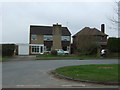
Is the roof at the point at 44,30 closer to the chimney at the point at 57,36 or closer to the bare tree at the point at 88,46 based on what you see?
the chimney at the point at 57,36

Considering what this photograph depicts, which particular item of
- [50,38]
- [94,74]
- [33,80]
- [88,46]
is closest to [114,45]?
[88,46]

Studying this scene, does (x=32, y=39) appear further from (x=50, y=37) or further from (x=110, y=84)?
(x=110, y=84)

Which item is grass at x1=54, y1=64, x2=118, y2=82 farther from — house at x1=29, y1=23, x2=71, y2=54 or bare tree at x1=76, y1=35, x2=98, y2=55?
house at x1=29, y1=23, x2=71, y2=54

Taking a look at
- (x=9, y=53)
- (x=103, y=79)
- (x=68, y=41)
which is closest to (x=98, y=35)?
(x=68, y=41)

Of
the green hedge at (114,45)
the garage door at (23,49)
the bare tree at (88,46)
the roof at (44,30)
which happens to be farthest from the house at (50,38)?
the green hedge at (114,45)

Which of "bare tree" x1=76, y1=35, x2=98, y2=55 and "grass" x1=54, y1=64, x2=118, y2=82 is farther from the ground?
"bare tree" x1=76, y1=35, x2=98, y2=55

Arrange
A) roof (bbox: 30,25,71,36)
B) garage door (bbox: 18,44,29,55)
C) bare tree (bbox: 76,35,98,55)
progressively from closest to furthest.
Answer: bare tree (bbox: 76,35,98,55)
garage door (bbox: 18,44,29,55)
roof (bbox: 30,25,71,36)

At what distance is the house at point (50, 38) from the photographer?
58250 millimetres

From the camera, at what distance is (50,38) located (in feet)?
194

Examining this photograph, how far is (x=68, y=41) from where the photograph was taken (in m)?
60.3

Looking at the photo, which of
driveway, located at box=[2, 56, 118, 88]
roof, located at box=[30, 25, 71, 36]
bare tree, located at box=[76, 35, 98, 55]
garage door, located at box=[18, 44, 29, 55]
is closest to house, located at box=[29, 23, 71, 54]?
roof, located at box=[30, 25, 71, 36]

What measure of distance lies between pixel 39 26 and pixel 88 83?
5197 cm

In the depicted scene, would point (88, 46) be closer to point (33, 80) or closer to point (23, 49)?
point (23, 49)

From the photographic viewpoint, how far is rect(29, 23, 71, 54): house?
58250 mm
